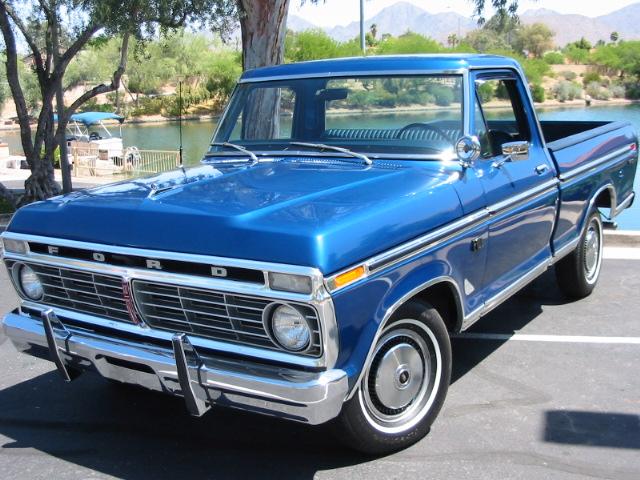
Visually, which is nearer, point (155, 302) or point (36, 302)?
point (155, 302)

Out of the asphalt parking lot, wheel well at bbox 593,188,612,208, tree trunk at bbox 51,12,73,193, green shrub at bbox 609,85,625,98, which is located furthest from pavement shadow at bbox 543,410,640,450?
green shrub at bbox 609,85,625,98

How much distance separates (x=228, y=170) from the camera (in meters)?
4.44

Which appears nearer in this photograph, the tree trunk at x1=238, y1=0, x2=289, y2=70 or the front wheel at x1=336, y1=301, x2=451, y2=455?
the front wheel at x1=336, y1=301, x2=451, y2=455

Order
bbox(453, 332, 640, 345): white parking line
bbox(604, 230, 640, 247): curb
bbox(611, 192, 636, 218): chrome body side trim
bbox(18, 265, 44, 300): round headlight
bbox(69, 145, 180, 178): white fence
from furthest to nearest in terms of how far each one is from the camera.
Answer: bbox(69, 145, 180, 178): white fence < bbox(604, 230, 640, 247): curb < bbox(611, 192, 636, 218): chrome body side trim < bbox(453, 332, 640, 345): white parking line < bbox(18, 265, 44, 300): round headlight

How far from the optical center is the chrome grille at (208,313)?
3148 millimetres

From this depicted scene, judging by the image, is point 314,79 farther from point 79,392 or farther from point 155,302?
point 79,392

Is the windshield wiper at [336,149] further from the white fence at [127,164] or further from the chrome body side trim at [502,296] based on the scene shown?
the white fence at [127,164]

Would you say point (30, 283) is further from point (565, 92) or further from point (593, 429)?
point (565, 92)

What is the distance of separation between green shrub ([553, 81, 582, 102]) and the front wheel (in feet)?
76.4

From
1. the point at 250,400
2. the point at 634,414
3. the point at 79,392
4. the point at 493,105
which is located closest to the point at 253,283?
the point at 250,400

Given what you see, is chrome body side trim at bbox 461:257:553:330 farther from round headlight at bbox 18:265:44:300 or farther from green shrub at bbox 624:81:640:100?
green shrub at bbox 624:81:640:100

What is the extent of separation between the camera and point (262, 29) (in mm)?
10703

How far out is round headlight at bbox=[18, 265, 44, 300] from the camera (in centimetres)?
392

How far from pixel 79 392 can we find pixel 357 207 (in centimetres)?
237
